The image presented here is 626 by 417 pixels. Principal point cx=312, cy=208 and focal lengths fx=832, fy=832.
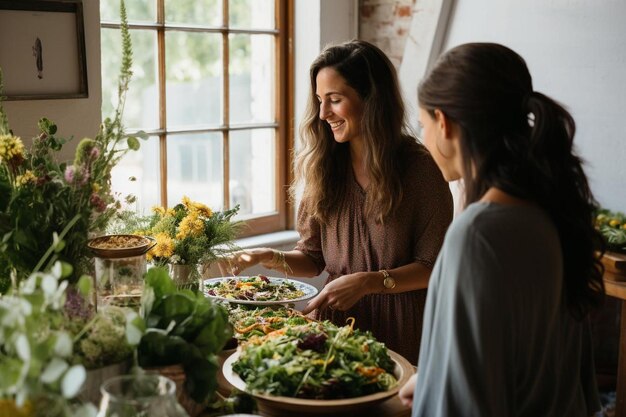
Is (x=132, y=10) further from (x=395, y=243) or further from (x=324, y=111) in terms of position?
(x=395, y=243)

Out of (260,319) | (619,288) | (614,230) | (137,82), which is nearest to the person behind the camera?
(260,319)

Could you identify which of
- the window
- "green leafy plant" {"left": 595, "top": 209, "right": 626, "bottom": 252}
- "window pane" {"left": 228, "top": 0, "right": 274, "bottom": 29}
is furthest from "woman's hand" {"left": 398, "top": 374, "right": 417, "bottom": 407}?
"window pane" {"left": 228, "top": 0, "right": 274, "bottom": 29}

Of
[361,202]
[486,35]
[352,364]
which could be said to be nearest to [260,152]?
[486,35]

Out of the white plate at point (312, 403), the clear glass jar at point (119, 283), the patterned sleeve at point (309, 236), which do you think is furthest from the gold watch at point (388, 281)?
the clear glass jar at point (119, 283)

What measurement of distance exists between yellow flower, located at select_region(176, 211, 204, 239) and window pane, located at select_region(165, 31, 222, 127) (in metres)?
1.59

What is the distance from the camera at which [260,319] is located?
242cm

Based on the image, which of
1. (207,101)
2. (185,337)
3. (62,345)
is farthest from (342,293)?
(207,101)

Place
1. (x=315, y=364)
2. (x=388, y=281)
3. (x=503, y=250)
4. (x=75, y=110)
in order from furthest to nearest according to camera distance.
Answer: (x=75, y=110)
(x=388, y=281)
(x=315, y=364)
(x=503, y=250)

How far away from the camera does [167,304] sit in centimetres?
168

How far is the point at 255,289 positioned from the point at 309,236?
327mm

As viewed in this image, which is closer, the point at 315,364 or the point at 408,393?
the point at 408,393

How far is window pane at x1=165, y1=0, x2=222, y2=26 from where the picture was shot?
3787mm

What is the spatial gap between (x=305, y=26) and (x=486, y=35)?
91 cm

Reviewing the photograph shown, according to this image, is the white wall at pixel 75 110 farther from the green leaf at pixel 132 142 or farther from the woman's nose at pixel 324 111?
the green leaf at pixel 132 142
